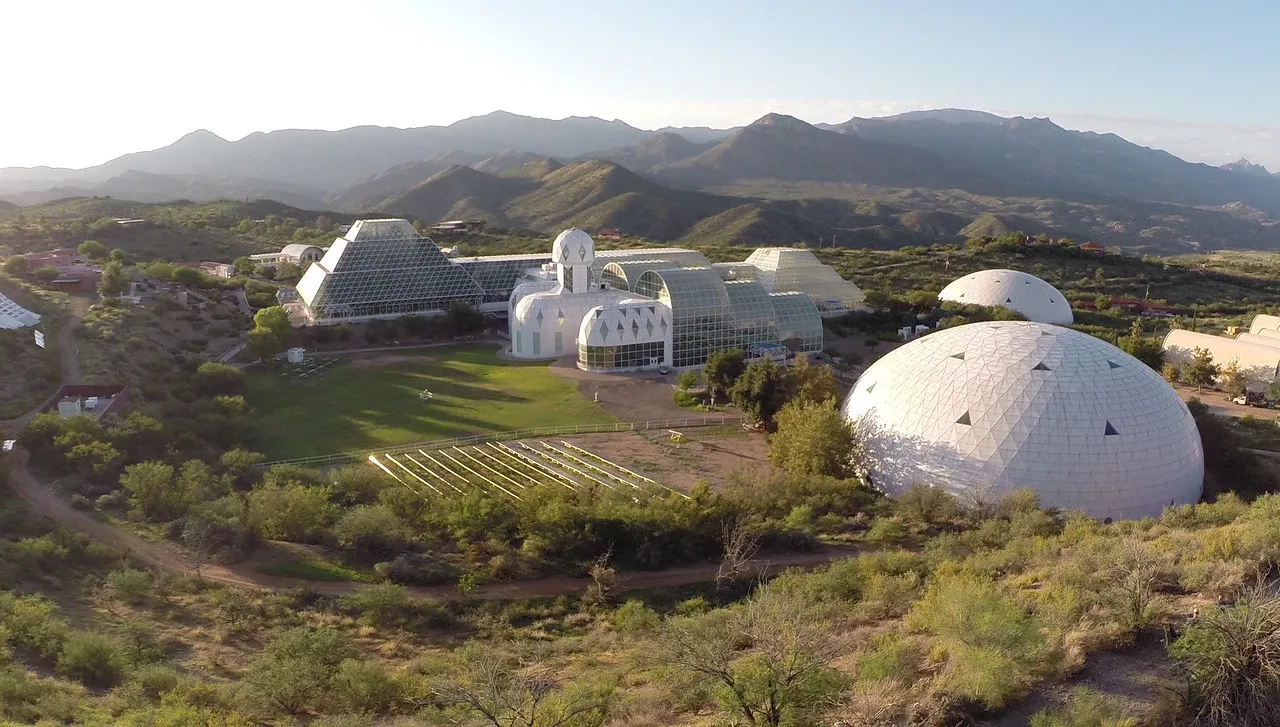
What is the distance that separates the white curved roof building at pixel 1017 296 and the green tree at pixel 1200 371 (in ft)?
72.2

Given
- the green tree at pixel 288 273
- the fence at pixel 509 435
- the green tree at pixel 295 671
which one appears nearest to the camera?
the green tree at pixel 295 671

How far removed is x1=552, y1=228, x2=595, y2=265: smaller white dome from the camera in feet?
215

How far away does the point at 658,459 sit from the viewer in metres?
38.8

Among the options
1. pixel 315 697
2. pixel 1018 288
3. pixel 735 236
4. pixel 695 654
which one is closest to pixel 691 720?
pixel 695 654

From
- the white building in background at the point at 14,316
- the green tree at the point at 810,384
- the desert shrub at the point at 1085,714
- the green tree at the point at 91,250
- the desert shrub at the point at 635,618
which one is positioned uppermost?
the green tree at the point at 91,250

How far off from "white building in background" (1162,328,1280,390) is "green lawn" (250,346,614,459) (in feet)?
154

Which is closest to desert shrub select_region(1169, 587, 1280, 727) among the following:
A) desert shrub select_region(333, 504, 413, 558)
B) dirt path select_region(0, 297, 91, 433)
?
desert shrub select_region(333, 504, 413, 558)

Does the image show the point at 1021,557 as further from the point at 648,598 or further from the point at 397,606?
the point at 397,606

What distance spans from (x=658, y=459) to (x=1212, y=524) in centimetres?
2363

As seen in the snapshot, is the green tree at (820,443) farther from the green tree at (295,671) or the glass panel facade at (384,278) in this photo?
the glass panel facade at (384,278)

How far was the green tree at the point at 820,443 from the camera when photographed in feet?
112

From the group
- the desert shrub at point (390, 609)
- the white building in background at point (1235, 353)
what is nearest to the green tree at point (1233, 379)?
the white building in background at point (1235, 353)

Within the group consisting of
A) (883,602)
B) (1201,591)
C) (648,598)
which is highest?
(1201,591)

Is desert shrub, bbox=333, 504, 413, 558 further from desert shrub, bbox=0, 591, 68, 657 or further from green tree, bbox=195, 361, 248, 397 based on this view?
green tree, bbox=195, 361, 248, 397
